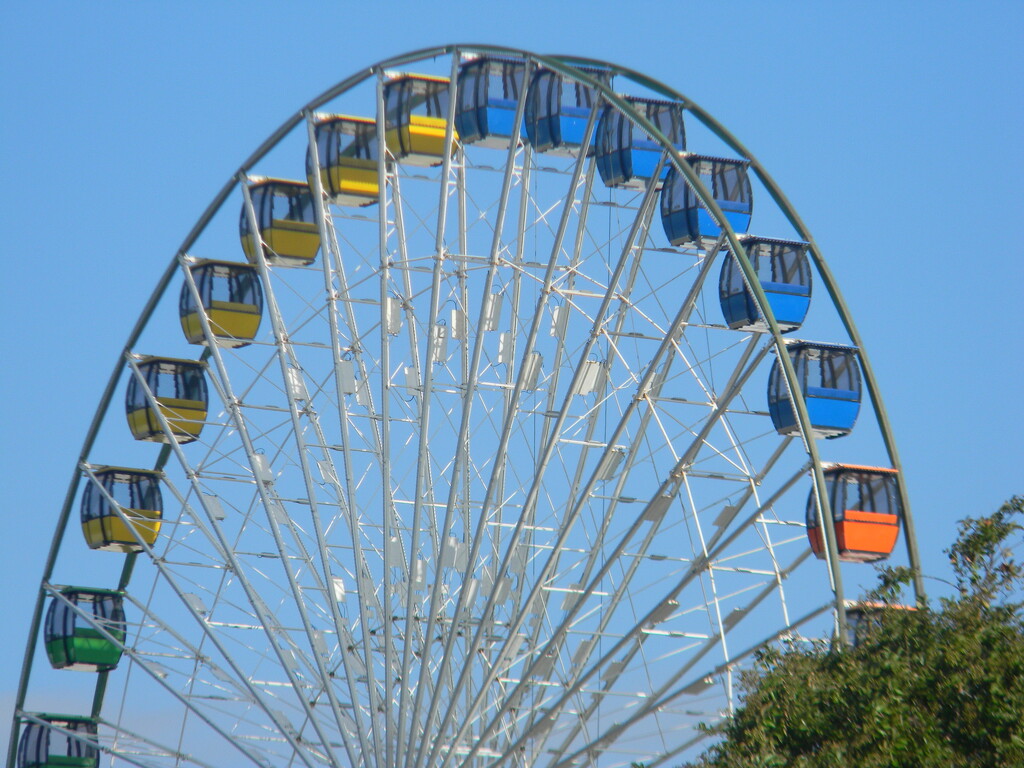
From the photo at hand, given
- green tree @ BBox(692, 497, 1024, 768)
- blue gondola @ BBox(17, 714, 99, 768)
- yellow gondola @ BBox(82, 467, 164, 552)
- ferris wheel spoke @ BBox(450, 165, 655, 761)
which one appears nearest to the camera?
green tree @ BBox(692, 497, 1024, 768)

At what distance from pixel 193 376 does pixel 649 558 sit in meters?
9.48

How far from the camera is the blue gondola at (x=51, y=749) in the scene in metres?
33.4

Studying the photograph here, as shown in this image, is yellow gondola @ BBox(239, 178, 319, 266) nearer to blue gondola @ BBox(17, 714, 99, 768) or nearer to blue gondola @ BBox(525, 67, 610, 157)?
blue gondola @ BBox(525, 67, 610, 157)

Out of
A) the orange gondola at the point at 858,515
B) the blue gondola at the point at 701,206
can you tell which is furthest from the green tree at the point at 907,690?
the blue gondola at the point at 701,206

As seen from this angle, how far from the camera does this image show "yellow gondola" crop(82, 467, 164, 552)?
3188cm

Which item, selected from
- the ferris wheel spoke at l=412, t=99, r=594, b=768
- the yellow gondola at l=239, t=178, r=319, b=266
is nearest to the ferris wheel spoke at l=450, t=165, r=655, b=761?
the ferris wheel spoke at l=412, t=99, r=594, b=768

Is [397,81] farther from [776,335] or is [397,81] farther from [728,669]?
[728,669]

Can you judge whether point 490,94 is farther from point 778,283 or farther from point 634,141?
point 778,283

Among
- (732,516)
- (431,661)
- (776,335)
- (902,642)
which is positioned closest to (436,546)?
(431,661)

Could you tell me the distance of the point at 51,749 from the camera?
33.6m

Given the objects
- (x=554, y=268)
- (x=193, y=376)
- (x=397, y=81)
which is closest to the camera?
(x=554, y=268)

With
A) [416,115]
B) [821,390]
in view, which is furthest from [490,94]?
[821,390]

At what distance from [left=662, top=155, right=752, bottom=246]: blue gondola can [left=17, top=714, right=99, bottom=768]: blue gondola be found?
1455cm

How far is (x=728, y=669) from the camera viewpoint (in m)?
22.7
